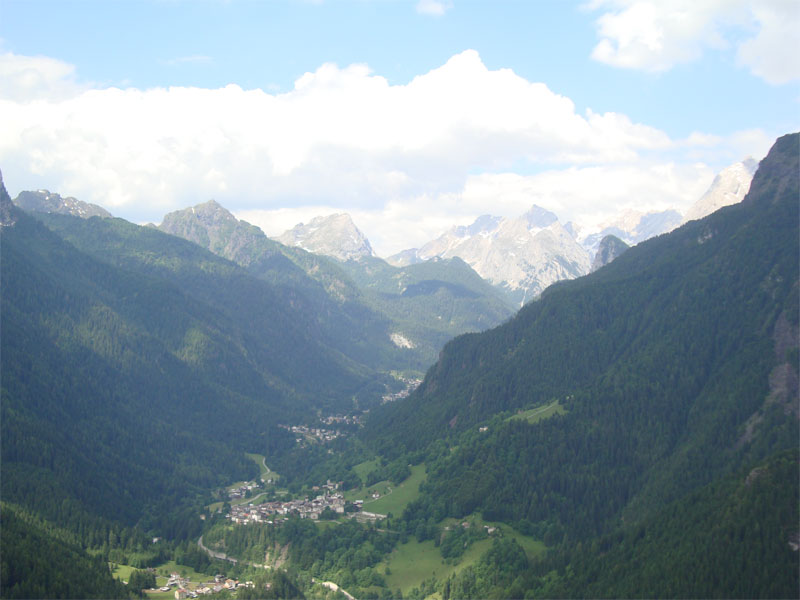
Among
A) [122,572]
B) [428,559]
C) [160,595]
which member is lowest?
[160,595]

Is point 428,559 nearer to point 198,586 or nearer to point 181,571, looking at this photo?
point 198,586

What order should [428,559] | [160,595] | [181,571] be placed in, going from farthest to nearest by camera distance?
[428,559] → [181,571] → [160,595]

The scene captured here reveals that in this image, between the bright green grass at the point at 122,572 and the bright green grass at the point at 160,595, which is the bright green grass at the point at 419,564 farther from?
the bright green grass at the point at 122,572

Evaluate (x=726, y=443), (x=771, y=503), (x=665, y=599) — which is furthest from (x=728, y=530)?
(x=726, y=443)

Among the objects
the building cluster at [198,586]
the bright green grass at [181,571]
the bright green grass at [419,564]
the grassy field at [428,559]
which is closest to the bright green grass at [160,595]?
the building cluster at [198,586]

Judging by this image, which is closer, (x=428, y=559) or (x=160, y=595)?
(x=160, y=595)

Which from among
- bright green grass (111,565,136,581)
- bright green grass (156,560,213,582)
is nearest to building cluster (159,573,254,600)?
bright green grass (156,560,213,582)

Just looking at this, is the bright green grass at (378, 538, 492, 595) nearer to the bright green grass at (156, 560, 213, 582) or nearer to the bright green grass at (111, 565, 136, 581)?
the bright green grass at (156, 560, 213, 582)

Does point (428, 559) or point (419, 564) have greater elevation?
point (428, 559)

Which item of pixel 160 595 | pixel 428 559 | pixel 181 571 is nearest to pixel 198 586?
pixel 160 595

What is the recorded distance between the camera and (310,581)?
16550 cm

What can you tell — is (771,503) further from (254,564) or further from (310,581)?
(254,564)

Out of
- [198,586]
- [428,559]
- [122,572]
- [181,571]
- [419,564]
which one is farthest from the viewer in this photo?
[428,559]

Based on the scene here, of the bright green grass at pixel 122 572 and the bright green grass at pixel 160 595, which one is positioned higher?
the bright green grass at pixel 122 572
